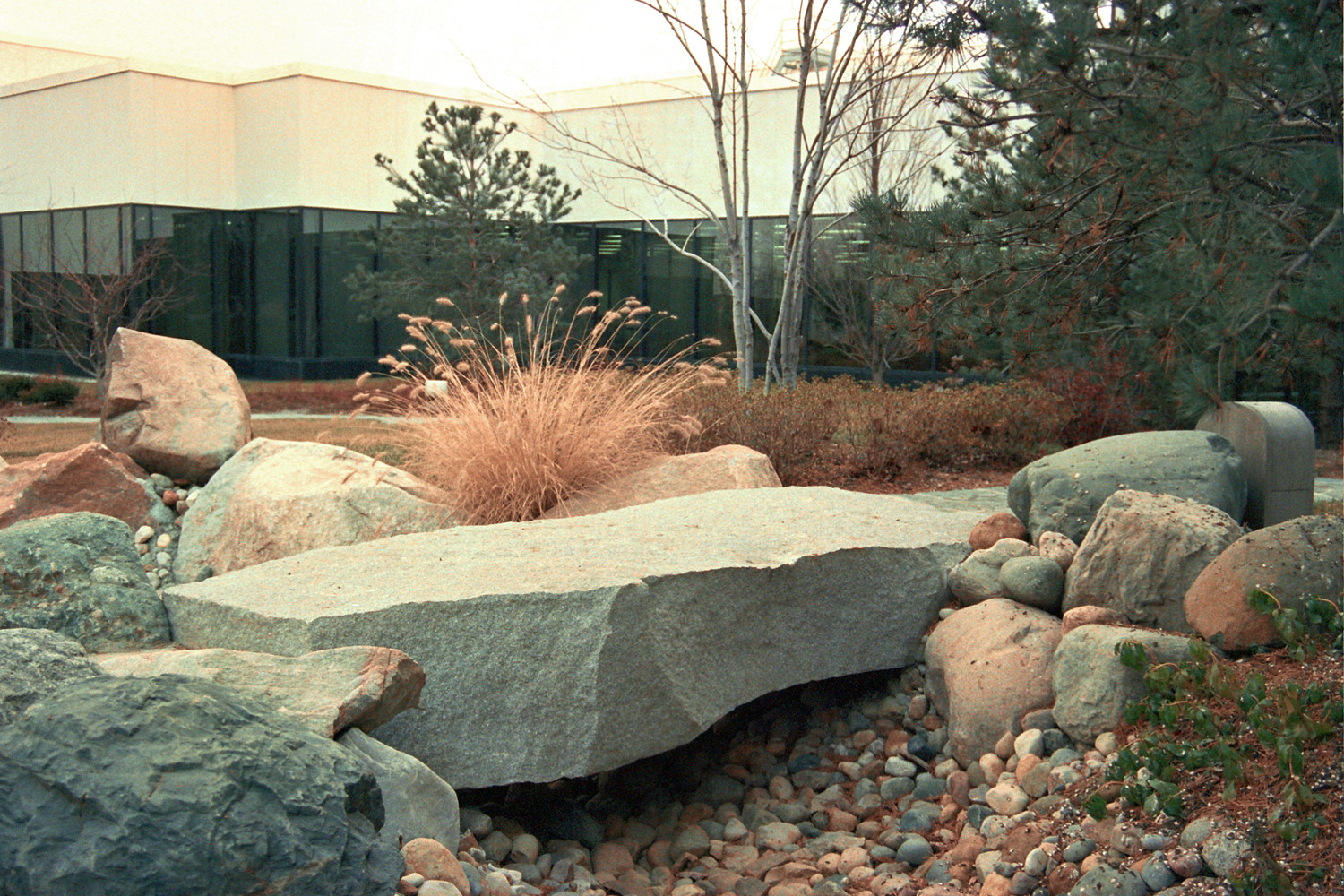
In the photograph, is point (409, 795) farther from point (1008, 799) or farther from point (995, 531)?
point (995, 531)

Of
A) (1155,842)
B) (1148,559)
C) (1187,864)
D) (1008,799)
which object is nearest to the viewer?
(1187,864)

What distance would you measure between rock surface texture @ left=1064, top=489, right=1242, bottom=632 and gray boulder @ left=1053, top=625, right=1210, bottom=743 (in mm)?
339

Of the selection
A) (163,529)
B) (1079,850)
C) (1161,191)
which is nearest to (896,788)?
(1079,850)

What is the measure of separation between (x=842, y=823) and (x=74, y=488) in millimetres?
5384

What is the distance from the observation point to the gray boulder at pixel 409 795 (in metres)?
3.36

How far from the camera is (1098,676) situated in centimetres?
397

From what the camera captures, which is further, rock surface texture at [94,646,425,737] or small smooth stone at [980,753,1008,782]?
small smooth stone at [980,753,1008,782]

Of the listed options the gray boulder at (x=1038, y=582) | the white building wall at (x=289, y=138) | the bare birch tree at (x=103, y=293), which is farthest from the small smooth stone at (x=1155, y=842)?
the bare birch tree at (x=103, y=293)

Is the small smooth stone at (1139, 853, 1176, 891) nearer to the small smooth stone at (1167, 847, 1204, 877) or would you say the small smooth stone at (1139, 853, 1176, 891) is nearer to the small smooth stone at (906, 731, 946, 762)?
the small smooth stone at (1167, 847, 1204, 877)

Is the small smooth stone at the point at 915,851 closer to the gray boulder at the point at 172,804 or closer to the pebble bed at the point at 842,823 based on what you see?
the pebble bed at the point at 842,823

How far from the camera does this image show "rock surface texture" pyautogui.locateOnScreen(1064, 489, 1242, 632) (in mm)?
4438

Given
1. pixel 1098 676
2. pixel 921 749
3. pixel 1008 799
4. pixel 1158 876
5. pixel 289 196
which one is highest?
pixel 289 196

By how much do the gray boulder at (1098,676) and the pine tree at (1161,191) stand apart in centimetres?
96

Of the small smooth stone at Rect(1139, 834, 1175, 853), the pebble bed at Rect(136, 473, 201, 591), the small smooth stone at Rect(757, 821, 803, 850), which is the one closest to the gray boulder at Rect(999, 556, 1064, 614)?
the small smooth stone at Rect(757, 821, 803, 850)
